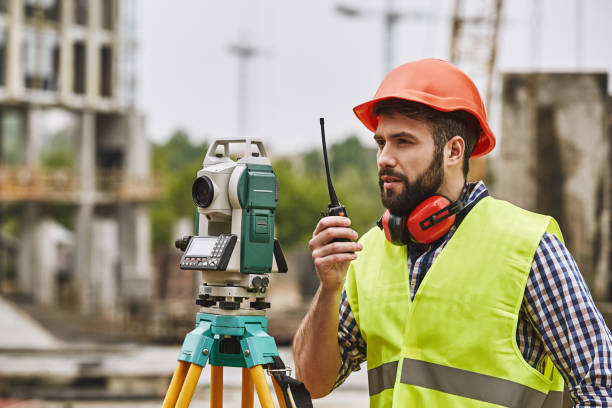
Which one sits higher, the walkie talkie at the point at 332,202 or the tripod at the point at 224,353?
the walkie talkie at the point at 332,202

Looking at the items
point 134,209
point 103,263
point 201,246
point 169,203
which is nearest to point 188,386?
point 201,246

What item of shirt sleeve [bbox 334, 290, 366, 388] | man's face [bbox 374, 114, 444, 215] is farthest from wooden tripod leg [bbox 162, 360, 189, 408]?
man's face [bbox 374, 114, 444, 215]

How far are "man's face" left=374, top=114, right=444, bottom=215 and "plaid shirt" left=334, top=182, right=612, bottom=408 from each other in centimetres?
36

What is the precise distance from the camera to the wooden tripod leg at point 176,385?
3.01 metres

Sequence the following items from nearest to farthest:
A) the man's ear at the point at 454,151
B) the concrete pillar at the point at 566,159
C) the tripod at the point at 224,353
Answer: the man's ear at the point at 454,151 → the tripod at the point at 224,353 → the concrete pillar at the point at 566,159

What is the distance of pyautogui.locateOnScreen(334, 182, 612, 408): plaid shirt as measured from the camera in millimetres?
2393

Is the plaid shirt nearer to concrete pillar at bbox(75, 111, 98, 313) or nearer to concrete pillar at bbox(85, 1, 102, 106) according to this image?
concrete pillar at bbox(75, 111, 98, 313)

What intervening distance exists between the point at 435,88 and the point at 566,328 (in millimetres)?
775

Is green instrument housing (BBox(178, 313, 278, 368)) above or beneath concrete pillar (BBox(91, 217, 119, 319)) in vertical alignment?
above

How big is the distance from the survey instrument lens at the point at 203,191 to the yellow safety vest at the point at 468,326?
0.66m

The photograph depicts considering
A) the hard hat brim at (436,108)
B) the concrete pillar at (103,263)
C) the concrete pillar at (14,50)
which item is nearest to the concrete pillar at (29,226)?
the concrete pillar at (14,50)

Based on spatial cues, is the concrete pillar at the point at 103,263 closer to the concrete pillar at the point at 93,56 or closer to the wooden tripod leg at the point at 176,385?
the concrete pillar at the point at 93,56

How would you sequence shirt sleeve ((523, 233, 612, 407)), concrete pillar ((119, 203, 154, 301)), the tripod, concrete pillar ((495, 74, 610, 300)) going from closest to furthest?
shirt sleeve ((523, 233, 612, 407)) → the tripod → concrete pillar ((495, 74, 610, 300)) → concrete pillar ((119, 203, 154, 301))

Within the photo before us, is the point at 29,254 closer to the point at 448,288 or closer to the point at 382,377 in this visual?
the point at 382,377
